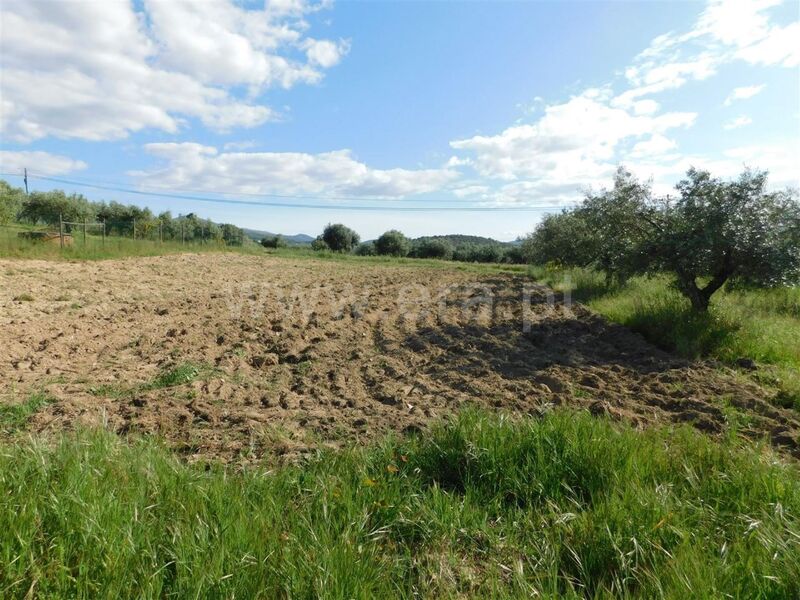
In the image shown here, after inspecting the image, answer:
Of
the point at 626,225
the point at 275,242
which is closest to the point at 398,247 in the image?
the point at 275,242

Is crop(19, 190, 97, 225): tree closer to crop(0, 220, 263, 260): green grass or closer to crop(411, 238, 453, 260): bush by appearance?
crop(0, 220, 263, 260): green grass

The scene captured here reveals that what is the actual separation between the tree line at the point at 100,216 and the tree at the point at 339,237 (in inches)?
475

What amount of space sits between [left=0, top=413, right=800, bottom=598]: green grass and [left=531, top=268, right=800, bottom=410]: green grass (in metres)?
3.30

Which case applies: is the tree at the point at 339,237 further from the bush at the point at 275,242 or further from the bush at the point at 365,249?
the bush at the point at 275,242

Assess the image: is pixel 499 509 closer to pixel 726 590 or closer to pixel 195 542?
pixel 726 590

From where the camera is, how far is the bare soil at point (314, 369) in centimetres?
460

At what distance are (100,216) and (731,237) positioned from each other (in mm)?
61973

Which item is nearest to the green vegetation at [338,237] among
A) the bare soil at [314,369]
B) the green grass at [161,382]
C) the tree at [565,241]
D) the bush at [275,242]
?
the bush at [275,242]

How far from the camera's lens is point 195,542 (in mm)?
2459

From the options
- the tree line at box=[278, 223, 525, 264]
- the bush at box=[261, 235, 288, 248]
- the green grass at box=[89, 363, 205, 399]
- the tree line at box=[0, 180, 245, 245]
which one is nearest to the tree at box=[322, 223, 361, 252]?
the tree line at box=[278, 223, 525, 264]

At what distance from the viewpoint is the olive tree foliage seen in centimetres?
772

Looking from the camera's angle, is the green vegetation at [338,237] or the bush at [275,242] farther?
the green vegetation at [338,237]

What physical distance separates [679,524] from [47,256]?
21.3 m

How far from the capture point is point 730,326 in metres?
7.79
